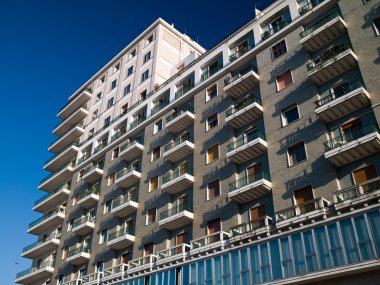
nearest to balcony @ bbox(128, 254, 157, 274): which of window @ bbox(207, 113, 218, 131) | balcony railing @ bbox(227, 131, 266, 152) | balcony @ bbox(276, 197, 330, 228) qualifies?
balcony railing @ bbox(227, 131, 266, 152)

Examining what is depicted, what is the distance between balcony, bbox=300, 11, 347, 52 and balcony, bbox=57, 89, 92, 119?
3664 centimetres

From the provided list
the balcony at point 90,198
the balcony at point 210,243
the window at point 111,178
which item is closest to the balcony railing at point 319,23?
the balcony at point 210,243

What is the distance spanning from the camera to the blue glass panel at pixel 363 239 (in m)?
18.8

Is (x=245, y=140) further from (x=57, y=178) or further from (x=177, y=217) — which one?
(x=57, y=178)

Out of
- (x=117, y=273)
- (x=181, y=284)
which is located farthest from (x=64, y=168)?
(x=181, y=284)

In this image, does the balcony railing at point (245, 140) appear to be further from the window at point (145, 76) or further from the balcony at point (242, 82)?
the window at point (145, 76)

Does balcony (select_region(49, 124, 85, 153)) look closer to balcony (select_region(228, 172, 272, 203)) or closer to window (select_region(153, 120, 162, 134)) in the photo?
window (select_region(153, 120, 162, 134))

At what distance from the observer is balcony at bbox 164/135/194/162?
34750 mm

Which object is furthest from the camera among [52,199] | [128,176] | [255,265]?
[52,199]

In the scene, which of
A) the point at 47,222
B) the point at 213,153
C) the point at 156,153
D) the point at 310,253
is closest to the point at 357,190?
the point at 310,253

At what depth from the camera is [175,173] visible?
115 feet

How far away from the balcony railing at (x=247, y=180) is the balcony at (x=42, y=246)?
2600cm

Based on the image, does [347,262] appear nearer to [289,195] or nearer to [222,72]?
[289,195]

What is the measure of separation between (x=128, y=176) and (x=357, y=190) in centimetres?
2287
